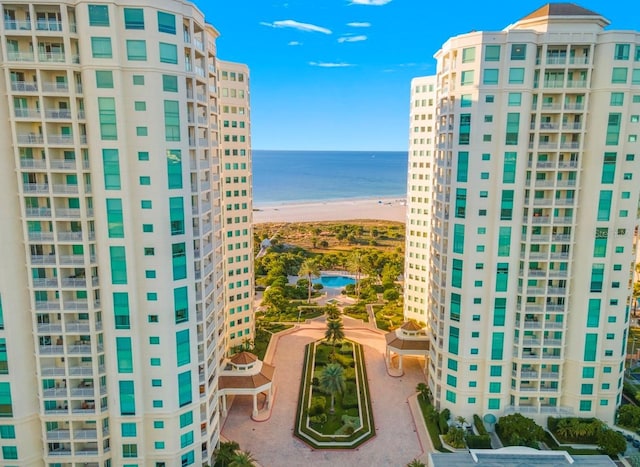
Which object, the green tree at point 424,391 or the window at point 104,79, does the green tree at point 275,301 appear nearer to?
the green tree at point 424,391

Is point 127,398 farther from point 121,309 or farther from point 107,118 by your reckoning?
point 107,118

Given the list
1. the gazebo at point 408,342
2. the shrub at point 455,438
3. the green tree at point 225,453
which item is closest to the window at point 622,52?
the gazebo at point 408,342

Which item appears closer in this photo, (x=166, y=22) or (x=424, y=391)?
(x=166, y=22)

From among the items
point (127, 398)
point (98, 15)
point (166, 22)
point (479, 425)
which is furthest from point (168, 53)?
point (479, 425)

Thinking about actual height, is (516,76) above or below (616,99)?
above

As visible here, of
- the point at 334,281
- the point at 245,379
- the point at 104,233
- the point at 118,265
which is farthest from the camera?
the point at 334,281
